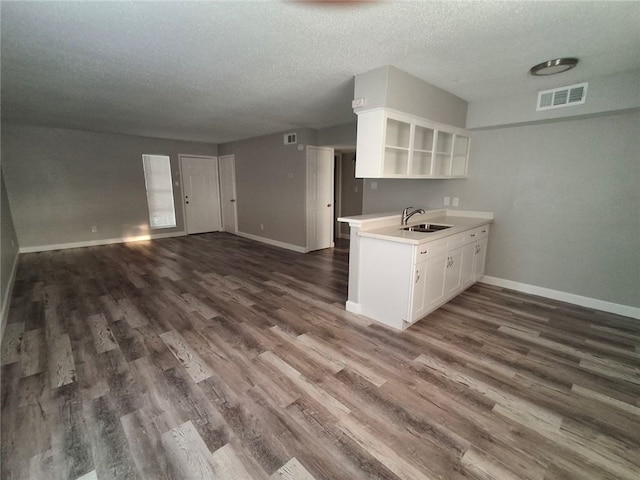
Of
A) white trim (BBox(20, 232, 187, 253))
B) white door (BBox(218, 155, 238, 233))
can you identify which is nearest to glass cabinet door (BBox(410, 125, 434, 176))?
white door (BBox(218, 155, 238, 233))

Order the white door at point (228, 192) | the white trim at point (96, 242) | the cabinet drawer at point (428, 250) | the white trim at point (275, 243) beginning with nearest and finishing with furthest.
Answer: the cabinet drawer at point (428, 250) < the white trim at point (96, 242) < the white trim at point (275, 243) < the white door at point (228, 192)

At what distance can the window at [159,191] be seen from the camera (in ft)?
22.1

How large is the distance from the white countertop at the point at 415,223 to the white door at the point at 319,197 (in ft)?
7.90

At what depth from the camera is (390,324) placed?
111 inches

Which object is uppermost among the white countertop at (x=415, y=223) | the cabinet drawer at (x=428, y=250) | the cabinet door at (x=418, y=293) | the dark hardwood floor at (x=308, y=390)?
the white countertop at (x=415, y=223)

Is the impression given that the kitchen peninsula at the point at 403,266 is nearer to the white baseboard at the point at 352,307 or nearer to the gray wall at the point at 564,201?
the white baseboard at the point at 352,307

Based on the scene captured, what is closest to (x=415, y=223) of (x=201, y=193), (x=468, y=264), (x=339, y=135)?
(x=468, y=264)

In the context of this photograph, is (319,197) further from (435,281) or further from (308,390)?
(308,390)

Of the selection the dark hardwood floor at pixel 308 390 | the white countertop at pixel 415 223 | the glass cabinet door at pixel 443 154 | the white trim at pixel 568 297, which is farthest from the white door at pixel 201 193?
the white trim at pixel 568 297

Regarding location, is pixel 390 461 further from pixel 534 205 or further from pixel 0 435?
pixel 534 205

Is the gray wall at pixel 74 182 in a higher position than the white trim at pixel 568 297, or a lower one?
higher

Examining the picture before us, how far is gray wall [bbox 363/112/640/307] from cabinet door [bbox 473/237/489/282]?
11 centimetres

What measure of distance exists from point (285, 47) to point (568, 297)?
162 inches

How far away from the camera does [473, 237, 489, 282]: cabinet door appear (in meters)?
3.69
